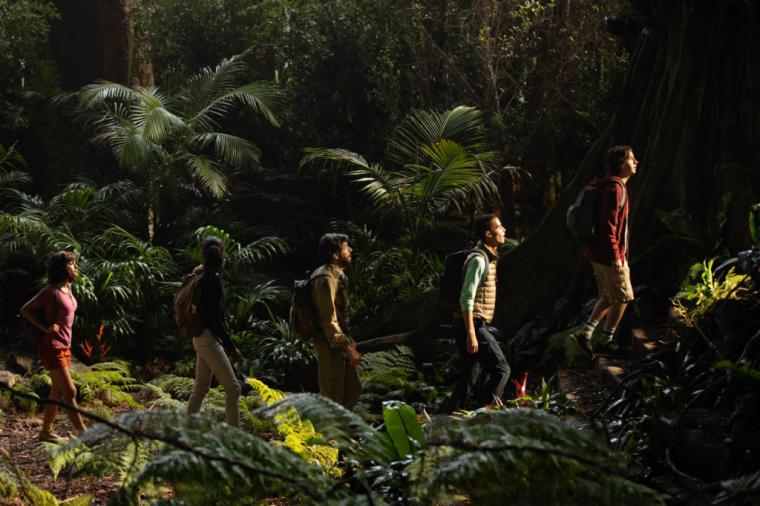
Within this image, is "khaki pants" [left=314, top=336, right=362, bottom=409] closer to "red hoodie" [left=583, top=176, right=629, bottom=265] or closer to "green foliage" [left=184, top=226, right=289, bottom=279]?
"red hoodie" [left=583, top=176, right=629, bottom=265]

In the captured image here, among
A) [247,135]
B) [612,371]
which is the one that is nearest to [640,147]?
[612,371]

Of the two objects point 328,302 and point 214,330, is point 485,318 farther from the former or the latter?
point 214,330

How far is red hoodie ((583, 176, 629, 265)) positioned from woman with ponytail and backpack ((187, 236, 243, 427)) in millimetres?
2818

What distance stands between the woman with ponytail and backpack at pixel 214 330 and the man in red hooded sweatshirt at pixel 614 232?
2797mm

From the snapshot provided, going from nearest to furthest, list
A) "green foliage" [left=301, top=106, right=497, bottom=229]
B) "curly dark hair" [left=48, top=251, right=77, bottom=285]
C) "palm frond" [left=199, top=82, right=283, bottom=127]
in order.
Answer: "curly dark hair" [left=48, top=251, right=77, bottom=285] < "green foliage" [left=301, top=106, right=497, bottom=229] < "palm frond" [left=199, top=82, right=283, bottom=127]

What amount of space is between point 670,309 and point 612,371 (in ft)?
3.48

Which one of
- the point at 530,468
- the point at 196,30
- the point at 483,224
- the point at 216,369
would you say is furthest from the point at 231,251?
the point at 530,468

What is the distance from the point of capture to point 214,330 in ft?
Result: 24.3

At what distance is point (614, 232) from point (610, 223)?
75 millimetres

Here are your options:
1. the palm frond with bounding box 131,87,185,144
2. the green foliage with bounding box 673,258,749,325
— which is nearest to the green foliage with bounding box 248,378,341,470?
the green foliage with bounding box 673,258,749,325

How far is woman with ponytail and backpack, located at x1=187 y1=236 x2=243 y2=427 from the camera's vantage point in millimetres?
7320

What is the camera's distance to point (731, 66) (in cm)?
909

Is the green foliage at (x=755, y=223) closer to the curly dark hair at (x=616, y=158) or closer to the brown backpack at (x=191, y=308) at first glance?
the curly dark hair at (x=616, y=158)

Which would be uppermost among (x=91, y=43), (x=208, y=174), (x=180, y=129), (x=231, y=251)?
(x=91, y=43)
